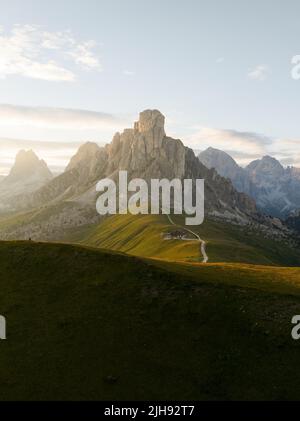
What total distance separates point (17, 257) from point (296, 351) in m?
38.3

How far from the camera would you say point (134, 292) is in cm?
5672

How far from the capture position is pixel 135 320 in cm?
5144

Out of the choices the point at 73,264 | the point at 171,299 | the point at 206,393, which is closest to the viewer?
the point at 206,393

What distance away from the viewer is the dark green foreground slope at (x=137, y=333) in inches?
1662

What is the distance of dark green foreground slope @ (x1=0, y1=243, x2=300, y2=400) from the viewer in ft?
139

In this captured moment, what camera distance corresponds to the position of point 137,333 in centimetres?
4934
